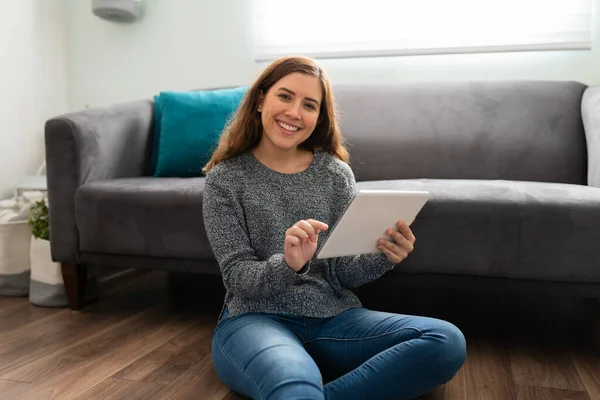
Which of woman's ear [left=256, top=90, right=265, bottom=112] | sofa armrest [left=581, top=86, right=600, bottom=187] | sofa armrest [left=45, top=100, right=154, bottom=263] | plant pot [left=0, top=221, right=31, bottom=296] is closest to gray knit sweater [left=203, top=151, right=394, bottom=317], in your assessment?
woman's ear [left=256, top=90, right=265, bottom=112]

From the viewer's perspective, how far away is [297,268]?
4.02 ft

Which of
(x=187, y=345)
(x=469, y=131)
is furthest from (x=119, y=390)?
(x=469, y=131)

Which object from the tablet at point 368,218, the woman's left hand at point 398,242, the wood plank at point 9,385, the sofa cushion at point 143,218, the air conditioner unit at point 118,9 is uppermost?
the air conditioner unit at point 118,9

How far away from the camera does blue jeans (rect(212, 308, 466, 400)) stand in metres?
1.13

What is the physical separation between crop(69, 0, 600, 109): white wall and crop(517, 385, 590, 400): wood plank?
4.61 feet

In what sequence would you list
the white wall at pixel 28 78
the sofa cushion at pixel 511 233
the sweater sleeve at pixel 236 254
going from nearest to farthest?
1. the sweater sleeve at pixel 236 254
2. the sofa cushion at pixel 511 233
3. the white wall at pixel 28 78

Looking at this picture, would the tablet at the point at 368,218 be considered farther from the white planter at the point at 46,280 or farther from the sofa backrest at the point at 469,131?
the white planter at the point at 46,280

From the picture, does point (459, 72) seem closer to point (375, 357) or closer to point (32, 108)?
point (375, 357)

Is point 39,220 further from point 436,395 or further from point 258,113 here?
point 436,395

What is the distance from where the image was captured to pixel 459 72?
255 centimetres

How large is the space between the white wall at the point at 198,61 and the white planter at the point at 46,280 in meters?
1.05

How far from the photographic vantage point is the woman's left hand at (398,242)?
131 centimetres

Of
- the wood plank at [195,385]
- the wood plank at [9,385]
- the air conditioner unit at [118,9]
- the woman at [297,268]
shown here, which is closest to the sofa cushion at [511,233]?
the woman at [297,268]

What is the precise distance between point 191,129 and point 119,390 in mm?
1067
